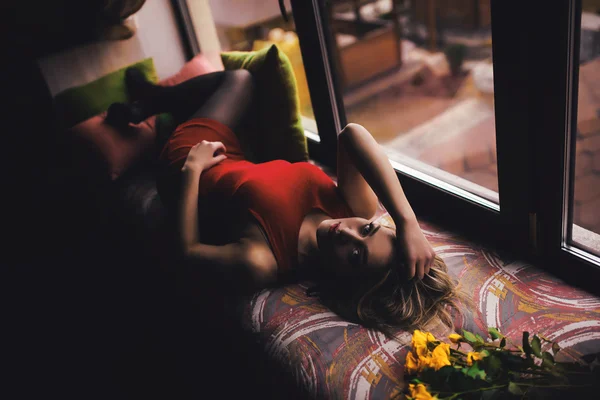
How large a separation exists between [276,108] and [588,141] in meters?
1.23

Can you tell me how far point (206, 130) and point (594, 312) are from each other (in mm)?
1337

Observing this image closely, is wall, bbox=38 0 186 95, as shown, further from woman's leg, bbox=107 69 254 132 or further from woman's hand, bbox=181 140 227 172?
woman's hand, bbox=181 140 227 172

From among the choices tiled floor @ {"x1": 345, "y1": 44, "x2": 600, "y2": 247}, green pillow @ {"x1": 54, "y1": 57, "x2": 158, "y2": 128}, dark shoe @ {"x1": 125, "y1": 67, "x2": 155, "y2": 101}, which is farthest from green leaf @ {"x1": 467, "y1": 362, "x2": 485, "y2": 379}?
green pillow @ {"x1": 54, "y1": 57, "x2": 158, "y2": 128}

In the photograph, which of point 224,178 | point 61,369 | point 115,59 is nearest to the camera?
point 224,178

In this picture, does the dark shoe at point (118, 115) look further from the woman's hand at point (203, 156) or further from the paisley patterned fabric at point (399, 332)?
the paisley patterned fabric at point (399, 332)

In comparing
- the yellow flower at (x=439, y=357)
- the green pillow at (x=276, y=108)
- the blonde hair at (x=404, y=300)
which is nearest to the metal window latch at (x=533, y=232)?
the blonde hair at (x=404, y=300)

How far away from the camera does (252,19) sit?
8.11 ft

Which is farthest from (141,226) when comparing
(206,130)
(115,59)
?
(115,59)

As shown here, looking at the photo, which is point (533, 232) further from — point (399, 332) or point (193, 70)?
point (193, 70)

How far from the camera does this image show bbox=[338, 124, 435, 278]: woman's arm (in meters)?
1.09

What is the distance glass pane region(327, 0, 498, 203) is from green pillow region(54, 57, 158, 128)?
1146mm

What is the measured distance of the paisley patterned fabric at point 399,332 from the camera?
3.28 ft

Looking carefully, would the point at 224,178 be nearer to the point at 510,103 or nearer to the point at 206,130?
the point at 206,130

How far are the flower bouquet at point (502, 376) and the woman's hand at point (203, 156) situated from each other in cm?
99
